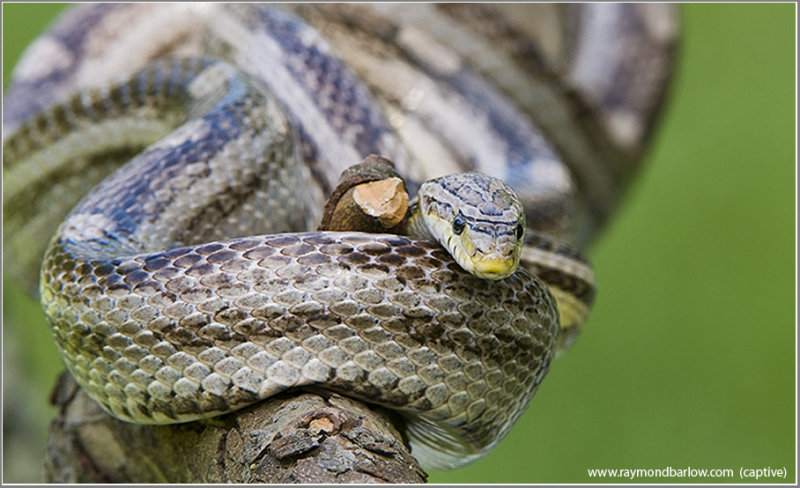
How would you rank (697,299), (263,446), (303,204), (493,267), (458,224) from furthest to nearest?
(697,299)
(303,204)
(458,224)
(493,267)
(263,446)

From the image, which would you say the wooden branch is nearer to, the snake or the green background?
the snake

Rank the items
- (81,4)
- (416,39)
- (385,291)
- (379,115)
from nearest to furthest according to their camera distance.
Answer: (385,291)
(379,115)
(416,39)
(81,4)

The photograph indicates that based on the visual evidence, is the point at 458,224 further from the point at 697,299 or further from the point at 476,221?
the point at 697,299

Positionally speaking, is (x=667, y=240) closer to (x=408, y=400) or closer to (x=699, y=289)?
(x=699, y=289)

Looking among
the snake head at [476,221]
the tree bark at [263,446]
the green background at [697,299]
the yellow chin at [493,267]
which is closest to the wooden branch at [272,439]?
the tree bark at [263,446]

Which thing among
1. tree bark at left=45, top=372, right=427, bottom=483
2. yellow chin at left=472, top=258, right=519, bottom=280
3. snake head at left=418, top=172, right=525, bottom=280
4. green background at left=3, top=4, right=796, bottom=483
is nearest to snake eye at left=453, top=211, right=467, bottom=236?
snake head at left=418, top=172, right=525, bottom=280

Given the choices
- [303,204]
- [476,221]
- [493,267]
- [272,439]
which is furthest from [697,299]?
[272,439]

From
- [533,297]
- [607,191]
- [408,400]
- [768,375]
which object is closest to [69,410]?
[408,400]
